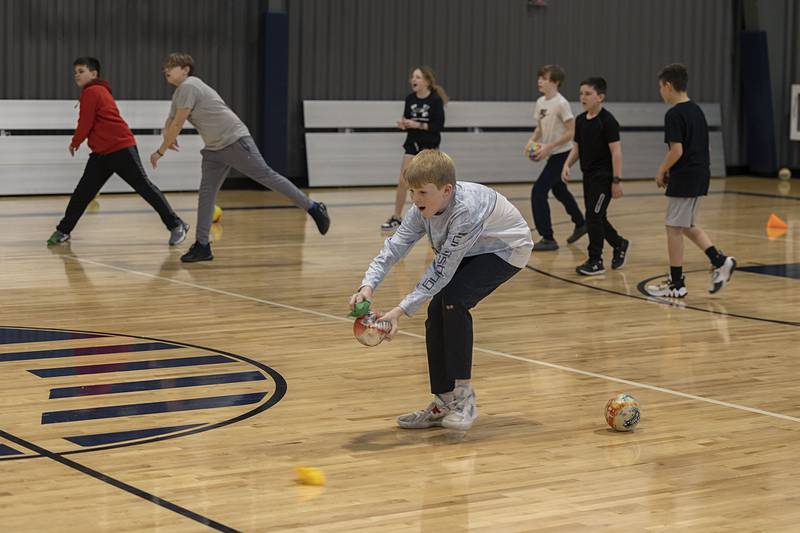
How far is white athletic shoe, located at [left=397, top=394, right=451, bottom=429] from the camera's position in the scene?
19.7 feet

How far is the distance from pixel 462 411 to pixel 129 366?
208 cm

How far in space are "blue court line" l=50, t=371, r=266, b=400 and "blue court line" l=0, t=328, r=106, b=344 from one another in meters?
1.28

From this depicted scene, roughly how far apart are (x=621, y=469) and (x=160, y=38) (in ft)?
44.2

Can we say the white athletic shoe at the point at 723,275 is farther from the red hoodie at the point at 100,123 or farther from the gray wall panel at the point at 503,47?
the gray wall panel at the point at 503,47

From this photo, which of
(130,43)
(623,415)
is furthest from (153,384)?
(130,43)

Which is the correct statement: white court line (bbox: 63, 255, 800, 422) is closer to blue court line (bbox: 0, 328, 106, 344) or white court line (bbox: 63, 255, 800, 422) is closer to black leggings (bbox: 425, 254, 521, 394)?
black leggings (bbox: 425, 254, 521, 394)

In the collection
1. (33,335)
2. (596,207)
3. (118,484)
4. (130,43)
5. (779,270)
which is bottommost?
(118,484)

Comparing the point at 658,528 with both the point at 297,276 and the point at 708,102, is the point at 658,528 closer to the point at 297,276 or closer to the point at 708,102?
the point at 297,276

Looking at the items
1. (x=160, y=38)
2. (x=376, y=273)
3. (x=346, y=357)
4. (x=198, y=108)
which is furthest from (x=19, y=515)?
(x=160, y=38)

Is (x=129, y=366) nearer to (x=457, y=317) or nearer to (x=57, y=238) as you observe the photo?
(x=457, y=317)

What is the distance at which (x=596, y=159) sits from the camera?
436 inches

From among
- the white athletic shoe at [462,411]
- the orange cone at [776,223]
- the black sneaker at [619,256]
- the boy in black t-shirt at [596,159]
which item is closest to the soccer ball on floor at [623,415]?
the white athletic shoe at [462,411]

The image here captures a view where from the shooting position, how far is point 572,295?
10086mm

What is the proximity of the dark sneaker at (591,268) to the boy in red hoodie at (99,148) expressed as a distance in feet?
12.1
